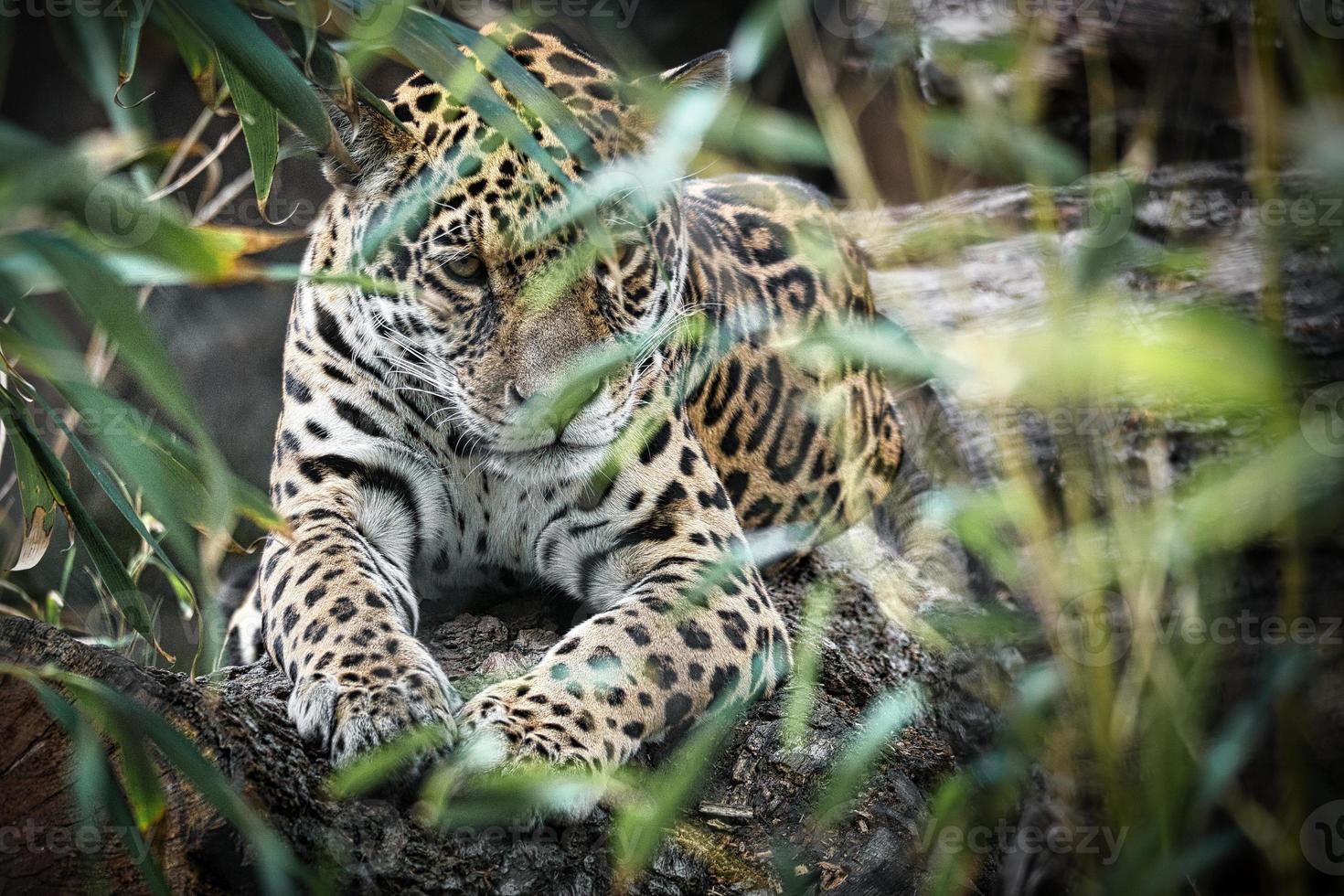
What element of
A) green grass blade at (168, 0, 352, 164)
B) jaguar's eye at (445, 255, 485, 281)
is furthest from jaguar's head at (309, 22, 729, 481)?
green grass blade at (168, 0, 352, 164)

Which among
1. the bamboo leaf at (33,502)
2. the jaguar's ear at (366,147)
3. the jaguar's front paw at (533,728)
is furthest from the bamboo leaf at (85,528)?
the jaguar's ear at (366,147)

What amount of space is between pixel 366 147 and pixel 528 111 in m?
0.55

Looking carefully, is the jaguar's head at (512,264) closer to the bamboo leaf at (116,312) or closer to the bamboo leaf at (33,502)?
the bamboo leaf at (33,502)

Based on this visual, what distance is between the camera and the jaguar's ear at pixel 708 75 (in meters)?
3.69

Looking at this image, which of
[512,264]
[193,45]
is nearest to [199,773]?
[193,45]

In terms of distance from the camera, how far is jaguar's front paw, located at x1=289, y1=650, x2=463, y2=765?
2721mm

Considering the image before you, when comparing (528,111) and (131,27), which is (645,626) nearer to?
(528,111)

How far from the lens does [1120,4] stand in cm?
661

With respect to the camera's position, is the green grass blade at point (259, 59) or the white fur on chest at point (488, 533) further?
the white fur on chest at point (488, 533)

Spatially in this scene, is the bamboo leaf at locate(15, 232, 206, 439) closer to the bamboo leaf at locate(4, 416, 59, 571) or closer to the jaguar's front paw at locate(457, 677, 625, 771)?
the bamboo leaf at locate(4, 416, 59, 571)

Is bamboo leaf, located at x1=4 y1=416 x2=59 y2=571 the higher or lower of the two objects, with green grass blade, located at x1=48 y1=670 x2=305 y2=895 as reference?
higher

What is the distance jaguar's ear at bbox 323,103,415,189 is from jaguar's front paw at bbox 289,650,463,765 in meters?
1.51

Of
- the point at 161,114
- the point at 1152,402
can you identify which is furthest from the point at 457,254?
the point at 161,114

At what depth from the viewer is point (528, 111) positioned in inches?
134
